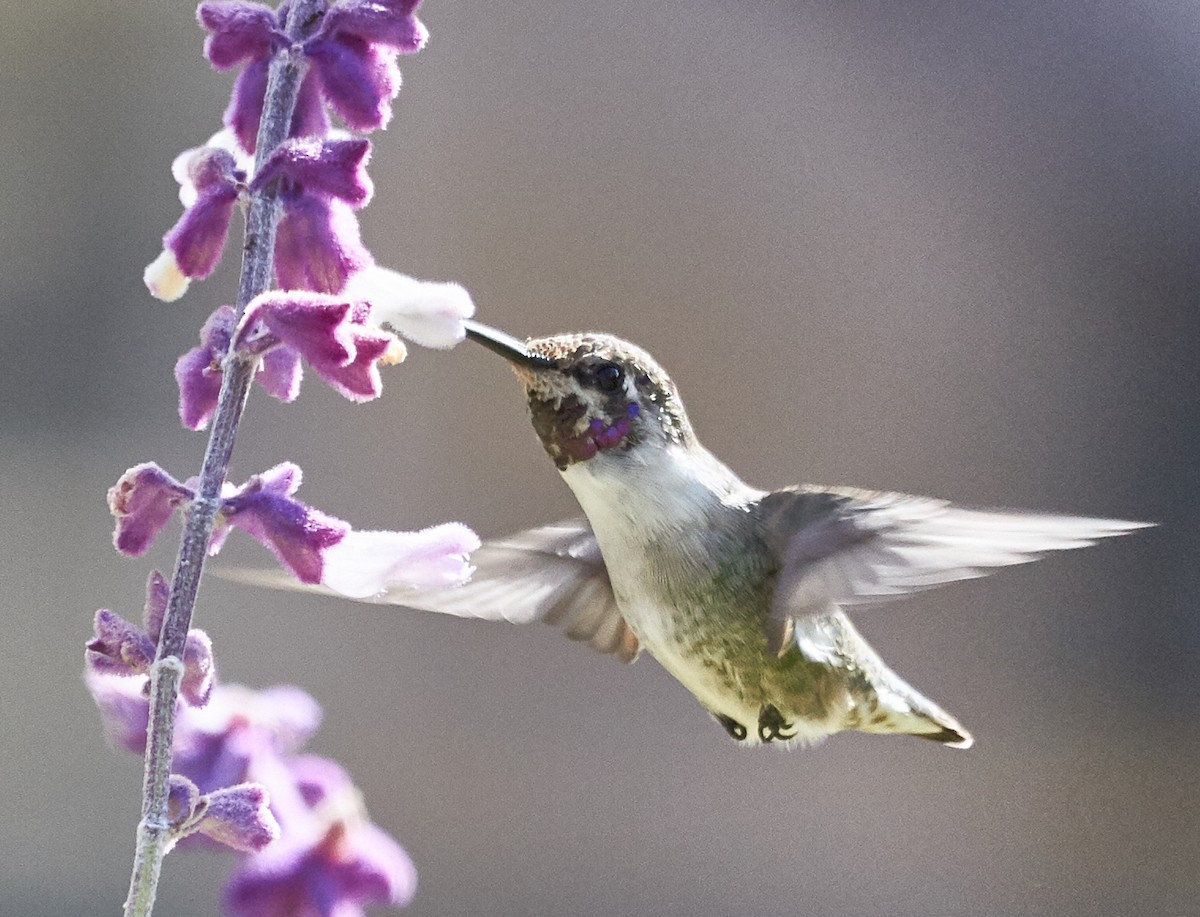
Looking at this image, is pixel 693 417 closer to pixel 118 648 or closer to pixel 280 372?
pixel 280 372

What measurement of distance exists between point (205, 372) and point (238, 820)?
313 mm

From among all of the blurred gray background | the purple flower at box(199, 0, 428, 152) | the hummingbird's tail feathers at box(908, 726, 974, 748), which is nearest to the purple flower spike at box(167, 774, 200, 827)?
the purple flower at box(199, 0, 428, 152)

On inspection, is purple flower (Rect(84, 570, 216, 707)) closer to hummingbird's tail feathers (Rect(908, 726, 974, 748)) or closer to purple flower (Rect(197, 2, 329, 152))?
purple flower (Rect(197, 2, 329, 152))

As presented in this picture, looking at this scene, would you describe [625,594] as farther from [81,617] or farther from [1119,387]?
[1119,387]

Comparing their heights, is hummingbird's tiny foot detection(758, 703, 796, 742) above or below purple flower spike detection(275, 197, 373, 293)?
below

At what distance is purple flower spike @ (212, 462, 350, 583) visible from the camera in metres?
0.91

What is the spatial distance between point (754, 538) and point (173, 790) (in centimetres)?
75

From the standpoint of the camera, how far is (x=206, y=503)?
868mm

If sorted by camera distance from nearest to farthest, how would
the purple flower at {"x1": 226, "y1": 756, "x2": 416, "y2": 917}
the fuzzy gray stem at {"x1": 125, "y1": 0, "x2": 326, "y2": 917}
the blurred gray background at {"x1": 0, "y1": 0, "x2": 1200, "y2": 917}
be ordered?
the fuzzy gray stem at {"x1": 125, "y1": 0, "x2": 326, "y2": 917} → the purple flower at {"x1": 226, "y1": 756, "x2": 416, "y2": 917} → the blurred gray background at {"x1": 0, "y1": 0, "x2": 1200, "y2": 917}

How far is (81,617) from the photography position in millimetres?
3807

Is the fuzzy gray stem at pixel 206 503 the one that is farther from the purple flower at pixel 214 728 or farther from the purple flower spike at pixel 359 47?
the purple flower at pixel 214 728

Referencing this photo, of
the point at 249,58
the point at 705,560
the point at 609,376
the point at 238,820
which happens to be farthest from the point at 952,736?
the point at 249,58

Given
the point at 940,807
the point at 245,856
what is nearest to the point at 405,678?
the point at 940,807

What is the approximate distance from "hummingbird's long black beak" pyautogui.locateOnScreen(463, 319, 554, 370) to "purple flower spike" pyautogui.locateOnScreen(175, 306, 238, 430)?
0.27 meters
